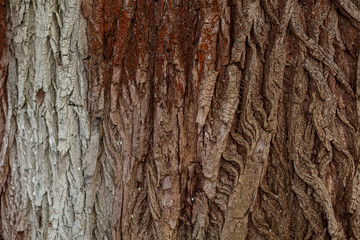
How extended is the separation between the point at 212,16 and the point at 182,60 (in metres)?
0.30

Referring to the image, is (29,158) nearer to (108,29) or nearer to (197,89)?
(108,29)

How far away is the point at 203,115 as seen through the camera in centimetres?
183

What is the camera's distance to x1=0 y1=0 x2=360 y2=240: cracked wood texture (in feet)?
5.98

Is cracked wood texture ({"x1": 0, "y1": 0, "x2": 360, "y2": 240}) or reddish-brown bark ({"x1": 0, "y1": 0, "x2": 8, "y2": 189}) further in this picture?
reddish-brown bark ({"x1": 0, "y1": 0, "x2": 8, "y2": 189})

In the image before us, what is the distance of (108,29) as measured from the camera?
6.11 feet

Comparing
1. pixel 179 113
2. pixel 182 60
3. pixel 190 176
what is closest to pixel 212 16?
pixel 182 60

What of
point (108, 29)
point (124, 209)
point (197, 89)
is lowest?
point (124, 209)

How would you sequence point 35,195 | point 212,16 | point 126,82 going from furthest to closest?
point 35,195 < point 126,82 < point 212,16

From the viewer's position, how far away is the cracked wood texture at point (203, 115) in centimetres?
182

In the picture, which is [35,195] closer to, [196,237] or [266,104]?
[196,237]

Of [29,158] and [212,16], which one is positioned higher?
[212,16]

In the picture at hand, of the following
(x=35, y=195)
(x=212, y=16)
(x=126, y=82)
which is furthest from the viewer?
(x=35, y=195)

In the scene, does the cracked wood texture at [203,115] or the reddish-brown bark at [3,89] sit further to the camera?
the reddish-brown bark at [3,89]

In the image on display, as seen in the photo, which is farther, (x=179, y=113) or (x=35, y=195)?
(x=35, y=195)
